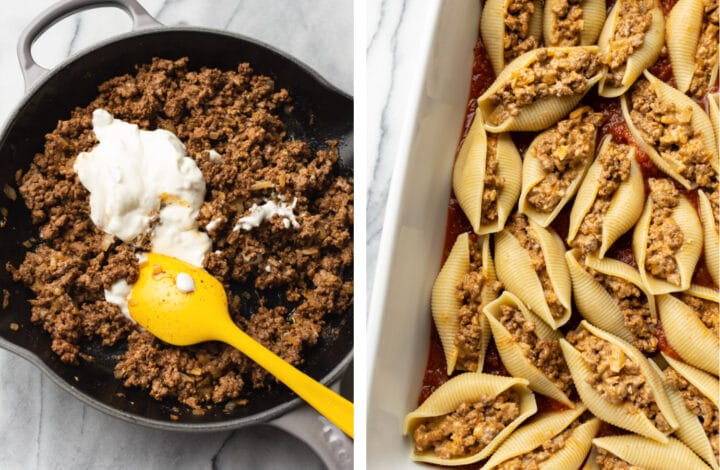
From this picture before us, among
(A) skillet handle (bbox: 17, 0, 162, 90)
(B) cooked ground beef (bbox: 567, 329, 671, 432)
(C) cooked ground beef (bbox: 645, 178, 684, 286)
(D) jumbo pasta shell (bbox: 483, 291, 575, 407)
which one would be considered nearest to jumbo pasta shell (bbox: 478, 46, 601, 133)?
(C) cooked ground beef (bbox: 645, 178, 684, 286)

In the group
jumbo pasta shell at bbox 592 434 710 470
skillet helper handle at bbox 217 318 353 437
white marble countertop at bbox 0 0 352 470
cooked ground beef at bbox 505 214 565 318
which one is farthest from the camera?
white marble countertop at bbox 0 0 352 470

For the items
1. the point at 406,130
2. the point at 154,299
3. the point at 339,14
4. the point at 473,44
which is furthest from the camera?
the point at 339,14

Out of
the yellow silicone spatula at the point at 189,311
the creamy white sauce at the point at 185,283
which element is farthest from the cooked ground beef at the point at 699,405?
the creamy white sauce at the point at 185,283

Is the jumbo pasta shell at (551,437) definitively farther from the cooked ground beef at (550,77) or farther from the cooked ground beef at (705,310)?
the cooked ground beef at (550,77)

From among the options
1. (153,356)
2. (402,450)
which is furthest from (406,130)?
(153,356)

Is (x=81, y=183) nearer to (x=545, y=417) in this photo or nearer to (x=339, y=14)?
(x=339, y=14)

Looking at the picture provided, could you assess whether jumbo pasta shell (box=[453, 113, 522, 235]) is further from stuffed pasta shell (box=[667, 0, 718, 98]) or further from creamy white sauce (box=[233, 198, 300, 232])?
creamy white sauce (box=[233, 198, 300, 232])
